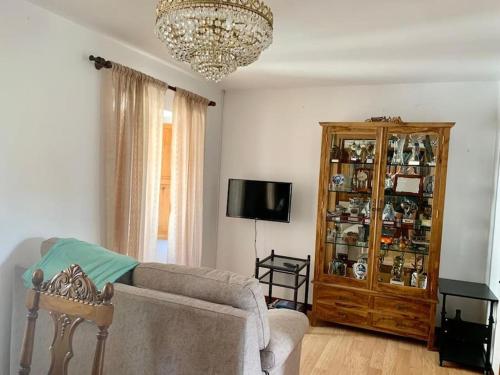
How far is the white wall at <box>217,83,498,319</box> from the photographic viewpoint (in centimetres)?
362

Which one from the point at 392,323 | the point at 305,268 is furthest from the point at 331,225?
the point at 392,323

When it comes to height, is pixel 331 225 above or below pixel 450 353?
above

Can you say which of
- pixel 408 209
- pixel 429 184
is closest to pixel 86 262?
pixel 408 209

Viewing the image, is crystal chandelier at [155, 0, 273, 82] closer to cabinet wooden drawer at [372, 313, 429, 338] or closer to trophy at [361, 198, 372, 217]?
→ trophy at [361, 198, 372, 217]

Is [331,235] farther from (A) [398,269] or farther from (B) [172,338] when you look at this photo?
(B) [172,338]

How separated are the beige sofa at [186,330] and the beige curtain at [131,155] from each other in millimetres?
1022

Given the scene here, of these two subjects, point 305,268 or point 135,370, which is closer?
point 135,370

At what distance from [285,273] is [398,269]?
110 centimetres

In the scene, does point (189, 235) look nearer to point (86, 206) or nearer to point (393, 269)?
point (86, 206)

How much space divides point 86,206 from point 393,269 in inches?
109

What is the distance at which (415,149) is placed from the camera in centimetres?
357

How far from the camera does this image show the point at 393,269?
368 cm

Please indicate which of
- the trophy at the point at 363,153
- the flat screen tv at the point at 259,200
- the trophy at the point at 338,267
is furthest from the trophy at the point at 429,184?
the flat screen tv at the point at 259,200

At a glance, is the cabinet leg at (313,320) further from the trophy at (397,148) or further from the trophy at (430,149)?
the trophy at (430,149)
